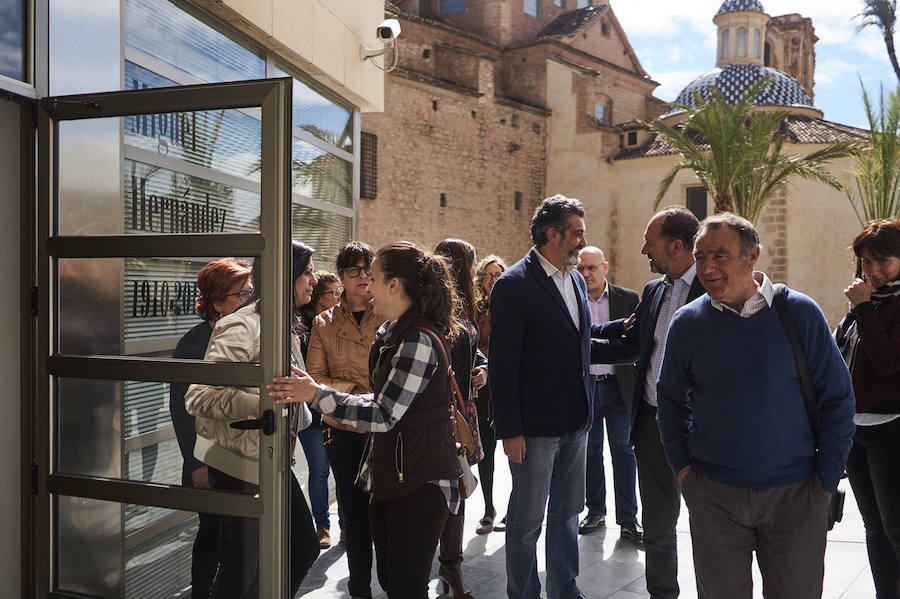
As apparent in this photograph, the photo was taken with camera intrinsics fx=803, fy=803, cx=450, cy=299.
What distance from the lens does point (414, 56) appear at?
27266mm

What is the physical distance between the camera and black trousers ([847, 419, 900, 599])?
134 inches

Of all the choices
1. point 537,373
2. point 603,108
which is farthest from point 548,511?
point 603,108

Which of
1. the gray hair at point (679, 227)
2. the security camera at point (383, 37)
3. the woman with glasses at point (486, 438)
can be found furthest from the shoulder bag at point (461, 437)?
the security camera at point (383, 37)

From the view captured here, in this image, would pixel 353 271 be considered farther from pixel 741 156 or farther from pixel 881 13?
pixel 881 13

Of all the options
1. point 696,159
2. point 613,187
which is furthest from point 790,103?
point 696,159

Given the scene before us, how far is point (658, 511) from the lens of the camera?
3.80 metres

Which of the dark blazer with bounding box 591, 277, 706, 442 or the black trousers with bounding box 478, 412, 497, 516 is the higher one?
the dark blazer with bounding box 591, 277, 706, 442

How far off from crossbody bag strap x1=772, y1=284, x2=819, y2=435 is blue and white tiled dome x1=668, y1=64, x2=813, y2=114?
29099 millimetres

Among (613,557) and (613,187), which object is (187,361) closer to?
(613,557)

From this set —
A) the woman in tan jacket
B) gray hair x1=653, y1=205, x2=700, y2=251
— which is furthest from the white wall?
gray hair x1=653, y1=205, x2=700, y2=251

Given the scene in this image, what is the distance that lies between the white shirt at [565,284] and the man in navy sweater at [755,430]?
1.04 metres

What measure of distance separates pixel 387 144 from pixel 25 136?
68.5 ft

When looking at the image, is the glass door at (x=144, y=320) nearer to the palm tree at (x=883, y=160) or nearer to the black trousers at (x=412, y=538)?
the black trousers at (x=412, y=538)

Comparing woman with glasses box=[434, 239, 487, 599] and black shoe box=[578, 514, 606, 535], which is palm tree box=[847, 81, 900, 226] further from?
woman with glasses box=[434, 239, 487, 599]
